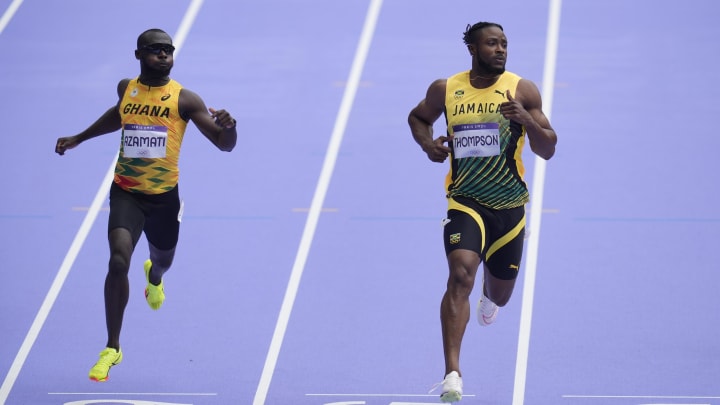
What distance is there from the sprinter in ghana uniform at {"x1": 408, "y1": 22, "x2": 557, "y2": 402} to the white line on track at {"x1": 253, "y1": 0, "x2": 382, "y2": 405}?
1594mm

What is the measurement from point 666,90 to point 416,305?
13.9 ft

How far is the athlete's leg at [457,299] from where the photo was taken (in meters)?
6.85

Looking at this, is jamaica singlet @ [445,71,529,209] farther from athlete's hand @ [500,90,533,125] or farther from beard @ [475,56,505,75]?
athlete's hand @ [500,90,533,125]

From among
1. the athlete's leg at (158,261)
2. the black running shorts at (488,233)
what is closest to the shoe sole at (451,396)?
the black running shorts at (488,233)

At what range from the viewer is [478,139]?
7.06 metres

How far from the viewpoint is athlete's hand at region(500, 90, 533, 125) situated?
6.80 metres

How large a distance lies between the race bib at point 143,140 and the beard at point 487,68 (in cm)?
171

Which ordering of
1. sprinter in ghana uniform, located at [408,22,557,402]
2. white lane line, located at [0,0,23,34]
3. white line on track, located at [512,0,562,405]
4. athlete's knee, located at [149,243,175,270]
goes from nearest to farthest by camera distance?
1. sprinter in ghana uniform, located at [408,22,557,402]
2. athlete's knee, located at [149,243,175,270]
3. white line on track, located at [512,0,562,405]
4. white lane line, located at [0,0,23,34]

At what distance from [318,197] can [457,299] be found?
3.91 meters

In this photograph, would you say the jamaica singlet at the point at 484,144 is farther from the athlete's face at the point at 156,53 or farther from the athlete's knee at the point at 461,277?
the athlete's face at the point at 156,53

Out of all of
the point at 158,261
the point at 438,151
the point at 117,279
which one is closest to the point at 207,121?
the point at 117,279

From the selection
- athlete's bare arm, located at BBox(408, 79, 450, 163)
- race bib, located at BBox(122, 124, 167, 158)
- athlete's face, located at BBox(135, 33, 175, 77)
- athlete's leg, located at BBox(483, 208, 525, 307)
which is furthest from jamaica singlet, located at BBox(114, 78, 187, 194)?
athlete's leg, located at BBox(483, 208, 525, 307)

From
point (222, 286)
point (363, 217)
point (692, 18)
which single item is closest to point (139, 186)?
point (222, 286)

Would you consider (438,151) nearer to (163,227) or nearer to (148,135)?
(148,135)
